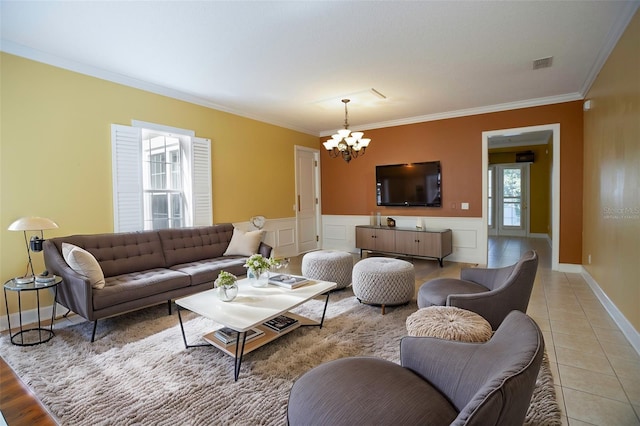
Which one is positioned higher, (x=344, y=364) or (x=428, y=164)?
(x=428, y=164)

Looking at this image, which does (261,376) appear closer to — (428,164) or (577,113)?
(428,164)

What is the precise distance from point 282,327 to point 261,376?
547 mm

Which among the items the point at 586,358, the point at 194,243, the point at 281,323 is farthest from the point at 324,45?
the point at 586,358

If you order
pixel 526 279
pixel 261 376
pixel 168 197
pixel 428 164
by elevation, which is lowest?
pixel 261 376

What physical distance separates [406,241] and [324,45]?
12.3 ft

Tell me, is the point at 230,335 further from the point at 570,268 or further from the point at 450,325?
the point at 570,268

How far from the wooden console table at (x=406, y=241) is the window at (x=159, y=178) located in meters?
3.06

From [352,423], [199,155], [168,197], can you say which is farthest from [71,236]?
[352,423]

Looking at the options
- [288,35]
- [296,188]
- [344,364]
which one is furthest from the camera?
[296,188]

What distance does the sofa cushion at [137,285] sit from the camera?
9.39ft

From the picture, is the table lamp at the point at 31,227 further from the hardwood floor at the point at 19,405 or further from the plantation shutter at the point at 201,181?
the plantation shutter at the point at 201,181

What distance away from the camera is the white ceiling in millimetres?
2584

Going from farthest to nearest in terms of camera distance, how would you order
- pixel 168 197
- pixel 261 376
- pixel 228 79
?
pixel 168 197, pixel 228 79, pixel 261 376

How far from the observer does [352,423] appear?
3.86ft
